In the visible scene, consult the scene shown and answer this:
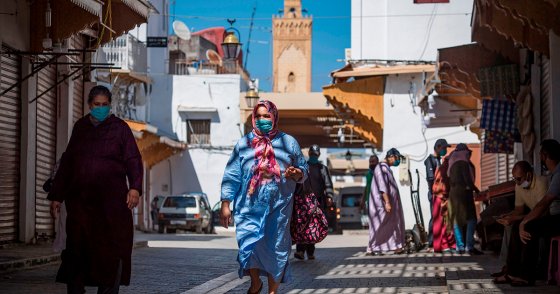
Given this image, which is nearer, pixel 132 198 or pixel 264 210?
pixel 132 198

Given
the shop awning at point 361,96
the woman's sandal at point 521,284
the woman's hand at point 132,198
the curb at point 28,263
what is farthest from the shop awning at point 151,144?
the woman's hand at point 132,198

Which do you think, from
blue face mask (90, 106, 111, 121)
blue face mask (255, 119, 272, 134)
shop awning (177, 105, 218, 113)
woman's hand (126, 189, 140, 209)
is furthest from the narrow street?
shop awning (177, 105, 218, 113)

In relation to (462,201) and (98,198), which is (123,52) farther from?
(98,198)

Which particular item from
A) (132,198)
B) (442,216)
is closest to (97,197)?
(132,198)

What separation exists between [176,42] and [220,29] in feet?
43.6

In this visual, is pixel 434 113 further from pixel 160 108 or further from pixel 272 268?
pixel 160 108

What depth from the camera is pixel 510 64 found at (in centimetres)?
1271

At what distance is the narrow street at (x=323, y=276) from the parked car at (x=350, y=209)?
13.0 m

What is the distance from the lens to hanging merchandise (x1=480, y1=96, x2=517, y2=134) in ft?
41.9

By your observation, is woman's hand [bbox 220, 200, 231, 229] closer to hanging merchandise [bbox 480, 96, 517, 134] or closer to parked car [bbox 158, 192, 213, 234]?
hanging merchandise [bbox 480, 96, 517, 134]

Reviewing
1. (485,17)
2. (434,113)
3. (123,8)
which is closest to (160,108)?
(434,113)

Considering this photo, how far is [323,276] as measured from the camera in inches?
328

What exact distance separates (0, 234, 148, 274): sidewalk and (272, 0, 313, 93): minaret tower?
9389 cm

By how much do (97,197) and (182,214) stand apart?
20.4 metres
